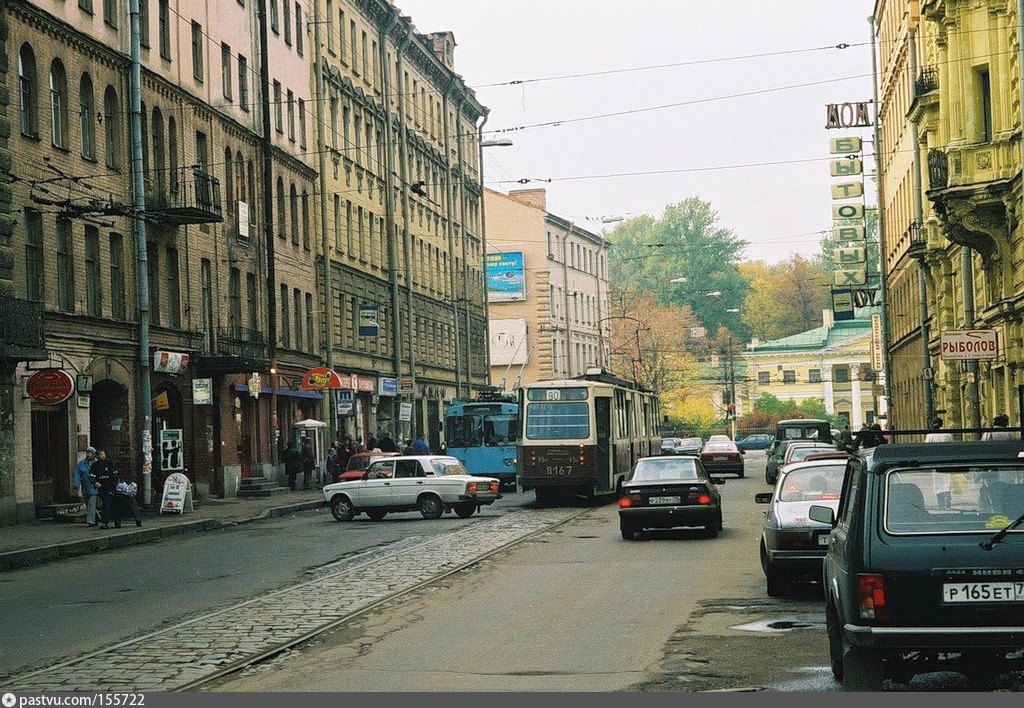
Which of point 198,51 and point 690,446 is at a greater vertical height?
point 198,51

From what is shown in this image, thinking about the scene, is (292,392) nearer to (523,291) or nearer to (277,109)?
(277,109)

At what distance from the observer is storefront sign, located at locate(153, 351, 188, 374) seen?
131 feet

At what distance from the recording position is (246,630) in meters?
14.3

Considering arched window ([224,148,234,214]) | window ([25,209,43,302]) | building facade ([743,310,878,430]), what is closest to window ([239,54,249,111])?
arched window ([224,148,234,214])

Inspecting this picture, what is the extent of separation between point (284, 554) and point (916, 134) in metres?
29.5

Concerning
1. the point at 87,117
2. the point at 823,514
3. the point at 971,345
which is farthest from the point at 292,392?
the point at 823,514

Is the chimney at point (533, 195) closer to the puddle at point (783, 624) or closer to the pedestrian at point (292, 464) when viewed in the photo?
the pedestrian at point (292, 464)

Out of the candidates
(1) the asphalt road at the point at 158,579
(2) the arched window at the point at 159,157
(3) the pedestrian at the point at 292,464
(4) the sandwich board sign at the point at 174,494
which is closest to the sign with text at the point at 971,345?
(1) the asphalt road at the point at 158,579

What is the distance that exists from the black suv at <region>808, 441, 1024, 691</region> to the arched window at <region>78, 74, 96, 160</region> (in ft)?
102

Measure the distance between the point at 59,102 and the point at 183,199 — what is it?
7.03m

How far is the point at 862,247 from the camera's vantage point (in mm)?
71812

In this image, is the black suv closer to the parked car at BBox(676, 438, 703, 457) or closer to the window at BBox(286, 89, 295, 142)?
the window at BBox(286, 89, 295, 142)

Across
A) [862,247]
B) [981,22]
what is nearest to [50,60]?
[981,22]

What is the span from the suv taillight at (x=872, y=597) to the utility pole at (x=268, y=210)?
3914 cm
